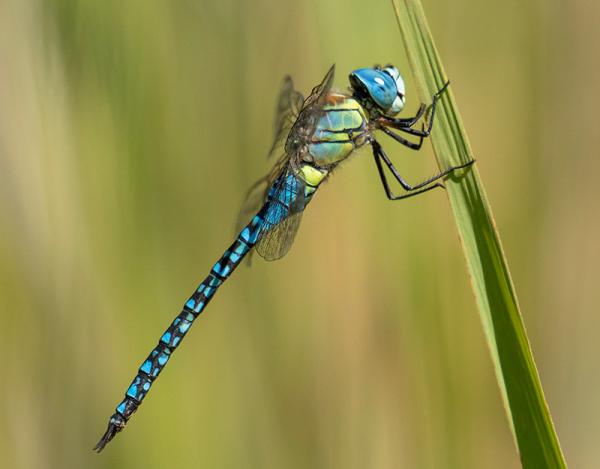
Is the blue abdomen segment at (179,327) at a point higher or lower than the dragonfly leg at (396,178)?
lower

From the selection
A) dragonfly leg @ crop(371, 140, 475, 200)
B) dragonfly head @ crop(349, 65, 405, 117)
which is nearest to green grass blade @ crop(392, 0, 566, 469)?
dragonfly leg @ crop(371, 140, 475, 200)

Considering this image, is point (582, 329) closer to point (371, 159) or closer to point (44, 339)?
point (371, 159)

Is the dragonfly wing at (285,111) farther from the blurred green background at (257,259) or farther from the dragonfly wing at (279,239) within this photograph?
the dragonfly wing at (279,239)

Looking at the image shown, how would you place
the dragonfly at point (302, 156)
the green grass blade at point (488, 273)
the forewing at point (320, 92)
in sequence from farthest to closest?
the dragonfly at point (302, 156) < the forewing at point (320, 92) < the green grass blade at point (488, 273)

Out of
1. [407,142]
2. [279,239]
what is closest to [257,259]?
[279,239]

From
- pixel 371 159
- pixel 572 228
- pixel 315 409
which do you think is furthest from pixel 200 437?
pixel 572 228

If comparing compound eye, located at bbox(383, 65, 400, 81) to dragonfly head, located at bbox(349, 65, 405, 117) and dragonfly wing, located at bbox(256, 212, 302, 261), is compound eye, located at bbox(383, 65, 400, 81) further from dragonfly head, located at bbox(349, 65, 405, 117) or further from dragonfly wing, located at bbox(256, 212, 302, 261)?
dragonfly wing, located at bbox(256, 212, 302, 261)

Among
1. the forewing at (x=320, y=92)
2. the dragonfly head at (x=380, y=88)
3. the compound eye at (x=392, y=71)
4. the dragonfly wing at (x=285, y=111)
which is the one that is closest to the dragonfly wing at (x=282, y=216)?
the dragonfly wing at (x=285, y=111)
